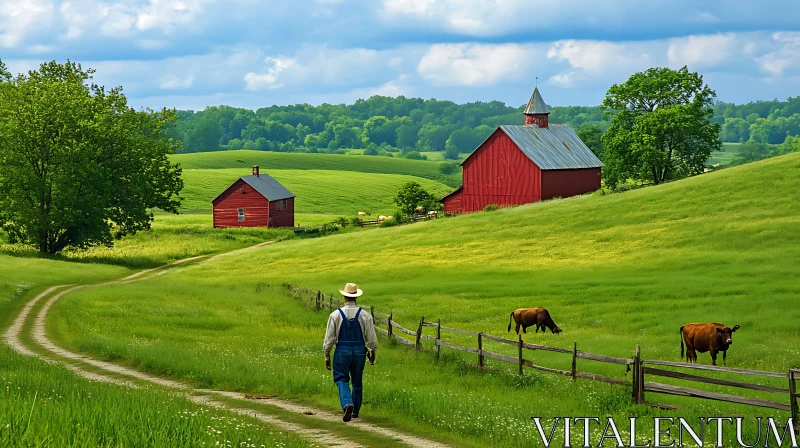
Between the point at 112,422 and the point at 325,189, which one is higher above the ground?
the point at 325,189

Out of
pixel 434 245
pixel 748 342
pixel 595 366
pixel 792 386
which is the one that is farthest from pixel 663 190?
pixel 792 386

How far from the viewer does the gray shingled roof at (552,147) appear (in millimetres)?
91250

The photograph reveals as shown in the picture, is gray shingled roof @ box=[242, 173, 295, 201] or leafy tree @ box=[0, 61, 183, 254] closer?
leafy tree @ box=[0, 61, 183, 254]

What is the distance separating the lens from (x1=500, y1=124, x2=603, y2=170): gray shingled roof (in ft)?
299

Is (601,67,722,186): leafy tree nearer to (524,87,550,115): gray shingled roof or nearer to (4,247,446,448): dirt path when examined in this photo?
(524,87,550,115): gray shingled roof

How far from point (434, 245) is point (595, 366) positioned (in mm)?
38967

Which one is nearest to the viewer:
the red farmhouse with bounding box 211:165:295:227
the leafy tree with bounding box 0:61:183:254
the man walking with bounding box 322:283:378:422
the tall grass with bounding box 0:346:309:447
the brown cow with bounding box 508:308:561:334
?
the tall grass with bounding box 0:346:309:447

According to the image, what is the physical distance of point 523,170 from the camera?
90.7m

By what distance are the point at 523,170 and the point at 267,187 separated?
2960 cm

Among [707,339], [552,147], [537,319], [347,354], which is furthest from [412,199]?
[347,354]

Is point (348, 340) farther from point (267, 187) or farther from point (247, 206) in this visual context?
point (267, 187)

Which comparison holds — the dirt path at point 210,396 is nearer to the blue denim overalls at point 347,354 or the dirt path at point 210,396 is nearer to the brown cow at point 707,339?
the blue denim overalls at point 347,354

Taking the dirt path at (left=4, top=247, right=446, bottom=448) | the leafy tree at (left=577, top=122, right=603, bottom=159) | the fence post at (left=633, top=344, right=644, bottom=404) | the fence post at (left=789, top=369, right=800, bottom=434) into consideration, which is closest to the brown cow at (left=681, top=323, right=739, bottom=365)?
the fence post at (left=633, top=344, right=644, bottom=404)

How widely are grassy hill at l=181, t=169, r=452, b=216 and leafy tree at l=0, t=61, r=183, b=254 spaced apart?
51540 mm
